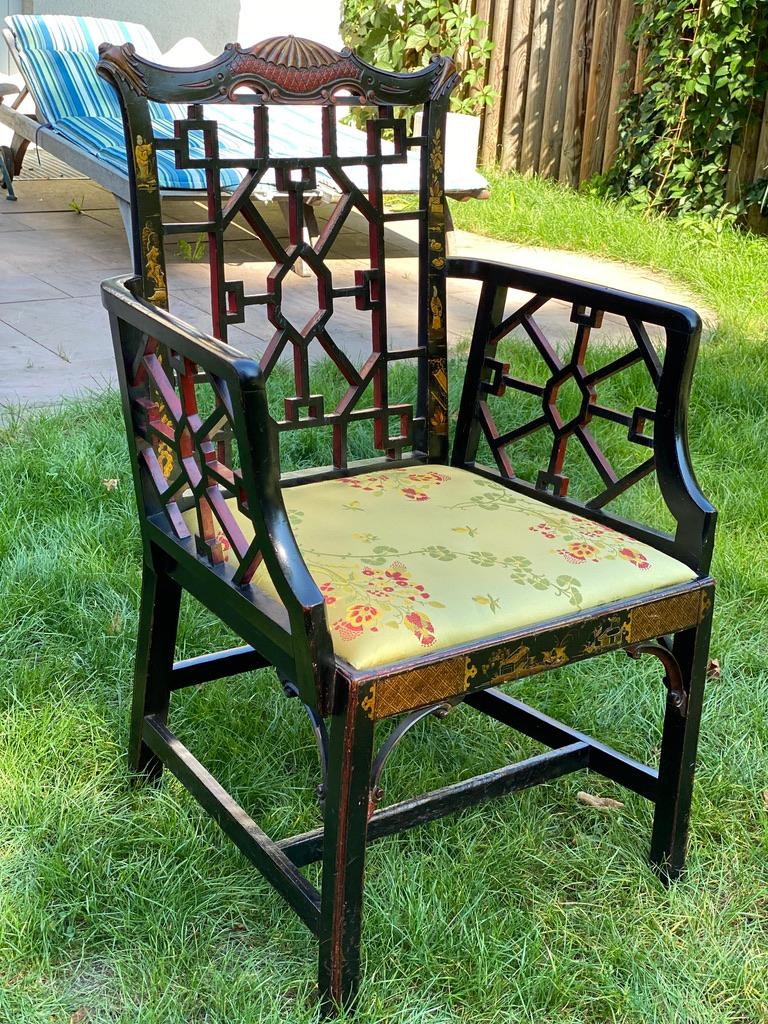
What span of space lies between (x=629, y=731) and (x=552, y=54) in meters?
5.77

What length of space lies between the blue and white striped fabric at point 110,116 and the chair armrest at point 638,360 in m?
3.10

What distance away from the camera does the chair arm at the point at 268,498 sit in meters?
1.29

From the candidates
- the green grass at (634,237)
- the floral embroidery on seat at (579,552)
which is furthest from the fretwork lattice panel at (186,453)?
the green grass at (634,237)

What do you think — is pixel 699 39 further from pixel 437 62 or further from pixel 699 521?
Result: pixel 699 521

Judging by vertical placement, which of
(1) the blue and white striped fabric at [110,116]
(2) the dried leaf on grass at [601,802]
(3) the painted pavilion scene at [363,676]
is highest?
(1) the blue and white striped fabric at [110,116]

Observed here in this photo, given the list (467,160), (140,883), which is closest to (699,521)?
(140,883)

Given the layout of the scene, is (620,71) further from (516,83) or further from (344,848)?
(344,848)

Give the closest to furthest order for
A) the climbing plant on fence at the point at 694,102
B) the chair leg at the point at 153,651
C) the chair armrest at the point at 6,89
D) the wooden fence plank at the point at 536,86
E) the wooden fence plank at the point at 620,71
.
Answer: the chair leg at the point at 153,651 → the climbing plant on fence at the point at 694,102 → the chair armrest at the point at 6,89 → the wooden fence plank at the point at 620,71 → the wooden fence plank at the point at 536,86

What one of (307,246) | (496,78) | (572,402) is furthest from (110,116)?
(307,246)

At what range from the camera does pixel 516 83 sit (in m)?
7.27

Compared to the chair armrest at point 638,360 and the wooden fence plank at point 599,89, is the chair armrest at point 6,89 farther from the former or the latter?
the chair armrest at point 638,360

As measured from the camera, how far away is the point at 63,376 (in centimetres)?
375

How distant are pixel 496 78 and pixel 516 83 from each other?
0.16m

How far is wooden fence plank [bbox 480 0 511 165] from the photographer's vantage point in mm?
7191
